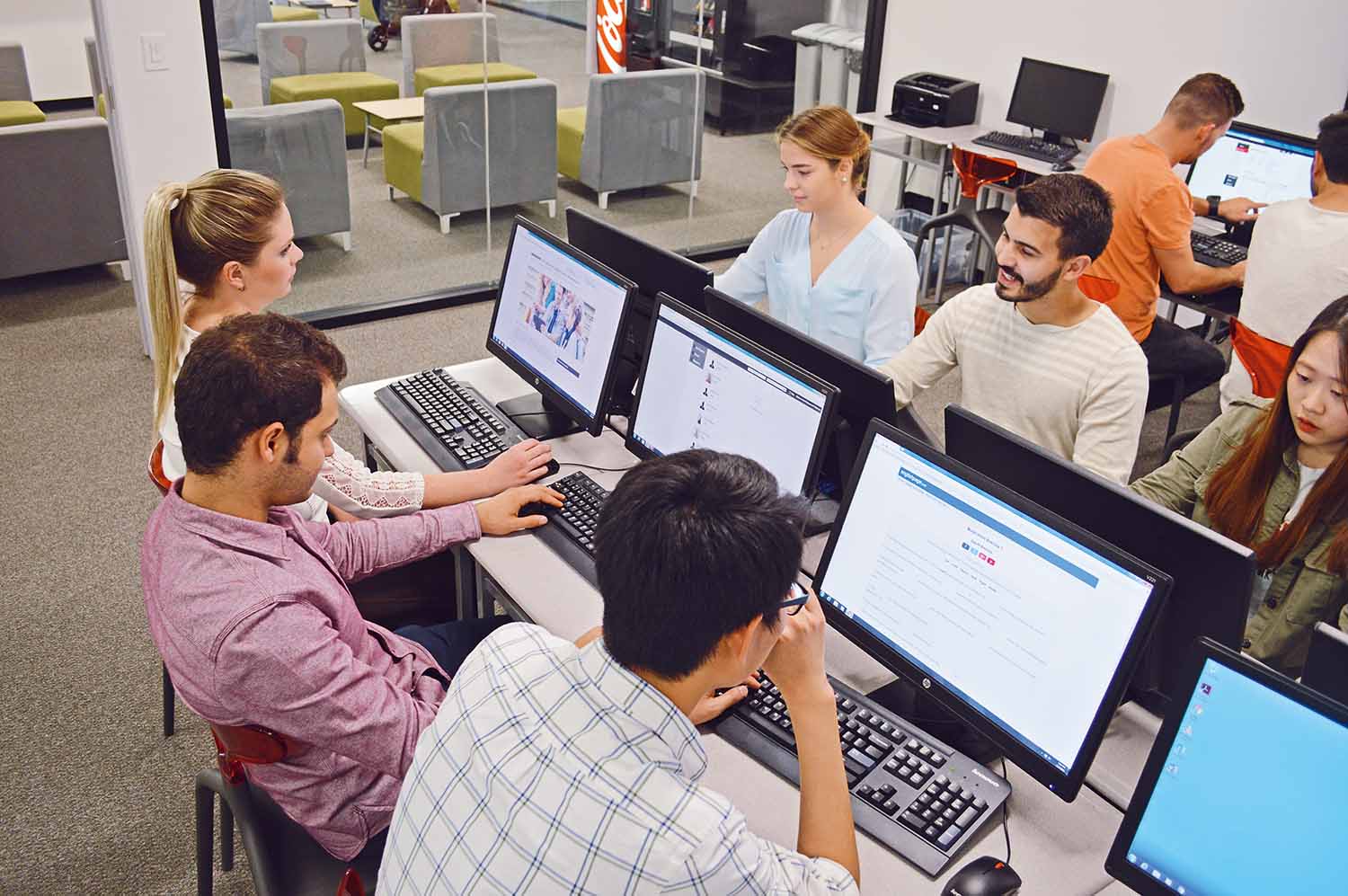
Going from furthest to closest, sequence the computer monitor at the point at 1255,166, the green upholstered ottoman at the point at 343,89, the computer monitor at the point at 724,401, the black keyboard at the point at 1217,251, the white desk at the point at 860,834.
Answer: the green upholstered ottoman at the point at 343,89 < the computer monitor at the point at 1255,166 < the black keyboard at the point at 1217,251 < the computer monitor at the point at 724,401 < the white desk at the point at 860,834

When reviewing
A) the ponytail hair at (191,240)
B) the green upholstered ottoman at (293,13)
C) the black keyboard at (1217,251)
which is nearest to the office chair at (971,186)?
the black keyboard at (1217,251)

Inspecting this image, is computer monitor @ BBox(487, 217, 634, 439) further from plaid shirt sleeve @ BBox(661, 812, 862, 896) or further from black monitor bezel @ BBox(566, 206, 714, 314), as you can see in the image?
plaid shirt sleeve @ BBox(661, 812, 862, 896)

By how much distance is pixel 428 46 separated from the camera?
16.6ft

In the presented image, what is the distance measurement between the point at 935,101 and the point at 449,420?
12.2ft

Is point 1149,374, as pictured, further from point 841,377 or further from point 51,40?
point 51,40

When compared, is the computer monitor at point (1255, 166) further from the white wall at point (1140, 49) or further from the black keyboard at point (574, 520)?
the black keyboard at point (574, 520)

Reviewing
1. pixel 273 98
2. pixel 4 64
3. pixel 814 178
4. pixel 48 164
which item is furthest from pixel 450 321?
pixel 4 64

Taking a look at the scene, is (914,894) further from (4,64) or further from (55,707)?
(4,64)

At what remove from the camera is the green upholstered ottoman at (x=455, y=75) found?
5.13 m

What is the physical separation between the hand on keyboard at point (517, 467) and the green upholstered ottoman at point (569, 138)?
341 cm

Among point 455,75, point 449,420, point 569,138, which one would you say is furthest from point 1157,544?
point 569,138

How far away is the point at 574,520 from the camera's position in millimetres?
2359

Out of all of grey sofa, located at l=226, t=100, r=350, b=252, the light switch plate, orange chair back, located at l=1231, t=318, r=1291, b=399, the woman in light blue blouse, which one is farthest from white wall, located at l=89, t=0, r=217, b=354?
orange chair back, located at l=1231, t=318, r=1291, b=399

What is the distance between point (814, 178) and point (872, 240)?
221 millimetres
